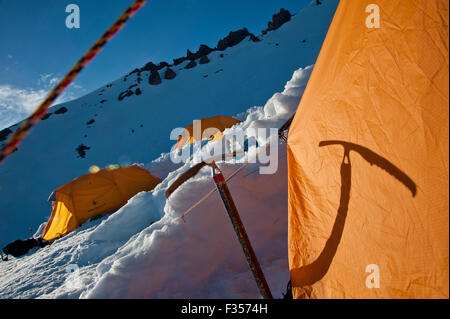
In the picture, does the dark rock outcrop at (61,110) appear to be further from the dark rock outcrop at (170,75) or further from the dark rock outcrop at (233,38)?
the dark rock outcrop at (233,38)

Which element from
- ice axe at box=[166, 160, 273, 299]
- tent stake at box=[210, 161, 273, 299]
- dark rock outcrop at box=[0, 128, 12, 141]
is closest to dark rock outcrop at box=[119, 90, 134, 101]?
dark rock outcrop at box=[0, 128, 12, 141]

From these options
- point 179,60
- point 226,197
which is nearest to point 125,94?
point 179,60

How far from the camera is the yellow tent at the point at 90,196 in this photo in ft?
25.7

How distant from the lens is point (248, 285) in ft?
7.99

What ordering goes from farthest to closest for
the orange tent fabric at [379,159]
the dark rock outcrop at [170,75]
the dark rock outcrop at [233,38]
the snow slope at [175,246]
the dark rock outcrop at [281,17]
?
the dark rock outcrop at [233,38] → the dark rock outcrop at [281,17] → the dark rock outcrop at [170,75] → the snow slope at [175,246] → the orange tent fabric at [379,159]

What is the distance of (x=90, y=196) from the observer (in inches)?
317

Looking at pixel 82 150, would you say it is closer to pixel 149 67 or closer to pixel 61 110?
pixel 61 110

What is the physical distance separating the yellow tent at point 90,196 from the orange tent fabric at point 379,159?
8042 millimetres

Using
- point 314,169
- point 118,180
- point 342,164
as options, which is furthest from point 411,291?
point 118,180

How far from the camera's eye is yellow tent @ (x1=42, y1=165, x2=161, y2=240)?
25.7ft

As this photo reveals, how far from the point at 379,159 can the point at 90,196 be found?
30.1ft

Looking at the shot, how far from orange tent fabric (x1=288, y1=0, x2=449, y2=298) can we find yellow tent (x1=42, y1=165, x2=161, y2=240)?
8.04 meters

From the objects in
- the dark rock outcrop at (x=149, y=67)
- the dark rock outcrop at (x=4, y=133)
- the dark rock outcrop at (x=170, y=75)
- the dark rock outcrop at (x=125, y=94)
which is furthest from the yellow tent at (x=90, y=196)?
the dark rock outcrop at (x=149, y=67)
